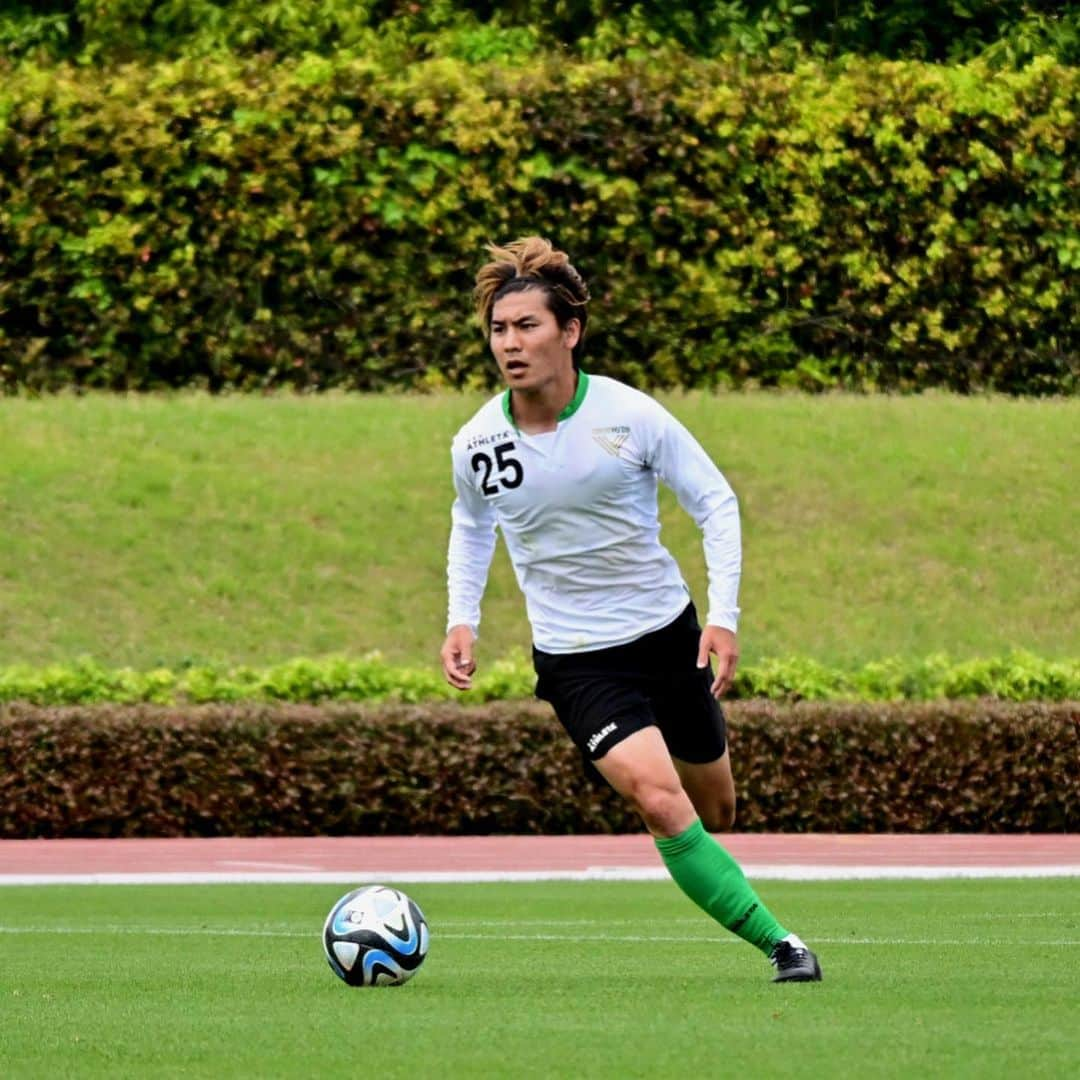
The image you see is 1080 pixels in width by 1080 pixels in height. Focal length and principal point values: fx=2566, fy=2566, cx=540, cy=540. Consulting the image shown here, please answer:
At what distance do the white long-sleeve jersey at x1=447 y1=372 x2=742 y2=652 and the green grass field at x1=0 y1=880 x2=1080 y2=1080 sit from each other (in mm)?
1122

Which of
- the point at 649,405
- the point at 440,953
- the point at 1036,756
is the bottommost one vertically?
the point at 1036,756

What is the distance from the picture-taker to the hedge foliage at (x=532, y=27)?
80.5 feet

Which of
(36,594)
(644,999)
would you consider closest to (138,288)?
(36,594)

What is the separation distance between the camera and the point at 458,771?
15609mm

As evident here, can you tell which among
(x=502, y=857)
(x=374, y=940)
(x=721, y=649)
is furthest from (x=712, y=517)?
(x=502, y=857)

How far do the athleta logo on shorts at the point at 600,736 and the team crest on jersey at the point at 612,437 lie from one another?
31.4 inches

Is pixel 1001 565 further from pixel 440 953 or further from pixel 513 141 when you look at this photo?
pixel 440 953

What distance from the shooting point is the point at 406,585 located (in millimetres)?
19312

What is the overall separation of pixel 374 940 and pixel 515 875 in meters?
5.58

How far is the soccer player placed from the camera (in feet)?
24.2

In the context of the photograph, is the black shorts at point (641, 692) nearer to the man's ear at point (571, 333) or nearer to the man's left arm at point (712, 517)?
the man's left arm at point (712, 517)

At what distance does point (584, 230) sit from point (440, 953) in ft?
42.7

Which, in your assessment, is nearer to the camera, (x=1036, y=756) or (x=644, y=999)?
(x=644, y=999)

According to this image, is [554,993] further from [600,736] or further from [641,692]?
[641,692]
